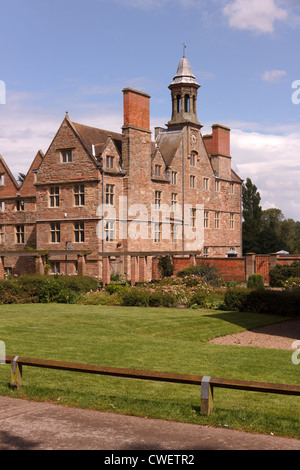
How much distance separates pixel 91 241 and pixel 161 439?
106 ft

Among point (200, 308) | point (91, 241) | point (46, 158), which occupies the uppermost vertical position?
point (46, 158)

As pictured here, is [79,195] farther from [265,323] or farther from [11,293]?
[265,323]

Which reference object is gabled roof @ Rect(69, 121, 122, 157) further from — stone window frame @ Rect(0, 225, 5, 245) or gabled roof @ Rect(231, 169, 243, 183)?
gabled roof @ Rect(231, 169, 243, 183)

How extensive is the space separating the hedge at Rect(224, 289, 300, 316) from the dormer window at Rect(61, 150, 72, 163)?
19748 mm

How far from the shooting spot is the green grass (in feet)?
27.8

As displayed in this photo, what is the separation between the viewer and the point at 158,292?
89.7ft

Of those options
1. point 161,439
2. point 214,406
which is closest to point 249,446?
point 161,439

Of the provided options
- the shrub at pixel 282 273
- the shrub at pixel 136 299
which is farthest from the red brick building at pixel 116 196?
the shrub at pixel 136 299

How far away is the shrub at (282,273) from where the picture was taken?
37719mm

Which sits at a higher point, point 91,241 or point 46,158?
point 46,158

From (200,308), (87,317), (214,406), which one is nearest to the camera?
(214,406)
